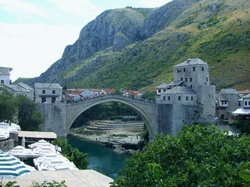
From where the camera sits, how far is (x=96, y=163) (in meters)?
38.4

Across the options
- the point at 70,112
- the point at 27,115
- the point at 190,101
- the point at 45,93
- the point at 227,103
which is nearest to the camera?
the point at 27,115

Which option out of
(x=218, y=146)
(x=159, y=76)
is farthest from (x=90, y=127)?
(x=218, y=146)

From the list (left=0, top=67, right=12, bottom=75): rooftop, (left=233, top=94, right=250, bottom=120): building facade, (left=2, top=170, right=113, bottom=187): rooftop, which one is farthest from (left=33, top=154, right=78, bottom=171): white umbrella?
(left=0, top=67, right=12, bottom=75): rooftop

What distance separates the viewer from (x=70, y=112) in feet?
135

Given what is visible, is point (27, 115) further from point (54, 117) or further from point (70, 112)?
point (70, 112)

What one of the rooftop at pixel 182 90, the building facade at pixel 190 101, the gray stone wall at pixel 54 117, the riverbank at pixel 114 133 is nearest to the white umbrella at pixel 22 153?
the gray stone wall at pixel 54 117

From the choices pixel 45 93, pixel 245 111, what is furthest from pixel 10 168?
pixel 45 93

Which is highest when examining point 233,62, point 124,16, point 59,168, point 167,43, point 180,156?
point 124,16

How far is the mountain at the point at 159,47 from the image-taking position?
73.4 metres

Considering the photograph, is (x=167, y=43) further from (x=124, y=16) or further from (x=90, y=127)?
(x=124, y=16)

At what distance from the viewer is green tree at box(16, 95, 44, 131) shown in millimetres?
34562

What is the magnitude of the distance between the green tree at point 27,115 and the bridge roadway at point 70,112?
2.47m

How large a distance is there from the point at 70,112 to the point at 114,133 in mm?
22108

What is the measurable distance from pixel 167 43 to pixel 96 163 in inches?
2577
